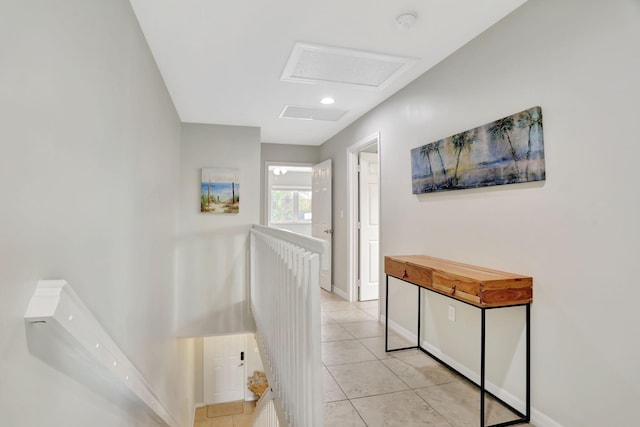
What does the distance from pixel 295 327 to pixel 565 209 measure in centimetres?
150

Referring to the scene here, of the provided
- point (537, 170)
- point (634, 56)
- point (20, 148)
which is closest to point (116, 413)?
point (20, 148)

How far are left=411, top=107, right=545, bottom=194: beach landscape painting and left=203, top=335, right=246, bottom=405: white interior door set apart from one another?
3.86m

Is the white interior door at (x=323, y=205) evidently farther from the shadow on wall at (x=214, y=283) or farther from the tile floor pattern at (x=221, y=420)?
the tile floor pattern at (x=221, y=420)

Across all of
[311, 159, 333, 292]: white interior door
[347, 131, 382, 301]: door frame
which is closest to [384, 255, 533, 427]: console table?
[347, 131, 382, 301]: door frame

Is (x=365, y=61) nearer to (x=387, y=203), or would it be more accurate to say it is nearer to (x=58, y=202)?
(x=387, y=203)

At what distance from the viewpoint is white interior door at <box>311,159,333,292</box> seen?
514 cm

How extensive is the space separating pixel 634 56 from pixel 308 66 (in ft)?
6.44

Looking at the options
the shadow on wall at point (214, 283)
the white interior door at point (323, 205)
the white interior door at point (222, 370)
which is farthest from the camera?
the white interior door at point (323, 205)

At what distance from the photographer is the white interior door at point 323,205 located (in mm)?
5137

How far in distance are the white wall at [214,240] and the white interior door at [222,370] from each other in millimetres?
963

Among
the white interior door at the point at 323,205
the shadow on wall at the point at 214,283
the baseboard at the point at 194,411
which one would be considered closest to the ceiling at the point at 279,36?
the shadow on wall at the point at 214,283

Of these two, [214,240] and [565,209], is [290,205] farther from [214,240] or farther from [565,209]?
[565,209]

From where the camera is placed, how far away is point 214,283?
425 cm

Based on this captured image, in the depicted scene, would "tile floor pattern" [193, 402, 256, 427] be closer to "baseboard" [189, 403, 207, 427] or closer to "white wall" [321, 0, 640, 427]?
"baseboard" [189, 403, 207, 427]
